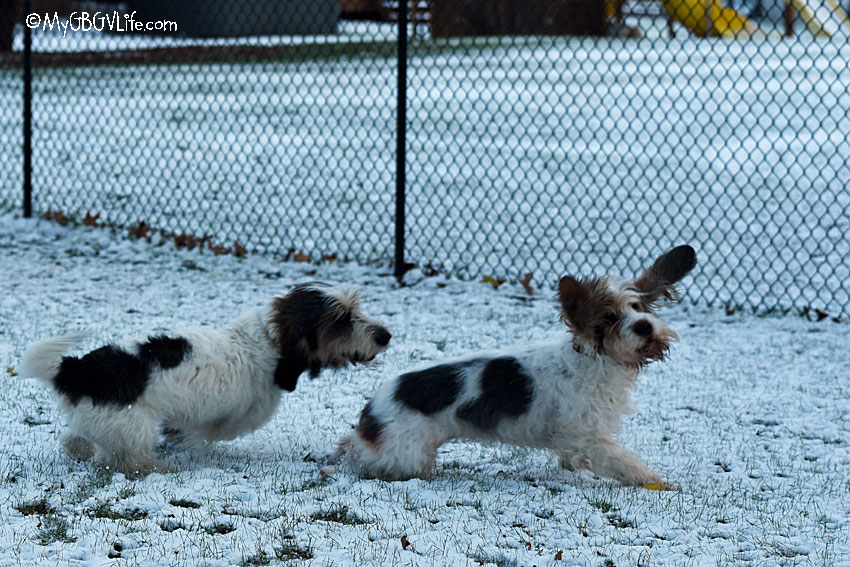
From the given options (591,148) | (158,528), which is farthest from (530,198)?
(158,528)

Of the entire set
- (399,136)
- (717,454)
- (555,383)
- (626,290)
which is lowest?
(717,454)

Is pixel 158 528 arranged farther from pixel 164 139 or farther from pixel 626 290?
pixel 164 139

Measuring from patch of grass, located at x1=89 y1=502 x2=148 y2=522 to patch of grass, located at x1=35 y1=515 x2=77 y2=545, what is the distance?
12 centimetres

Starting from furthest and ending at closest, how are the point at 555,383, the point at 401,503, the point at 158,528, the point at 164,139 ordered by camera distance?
the point at 164,139 < the point at 555,383 < the point at 401,503 < the point at 158,528

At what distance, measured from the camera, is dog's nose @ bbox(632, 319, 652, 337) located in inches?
157

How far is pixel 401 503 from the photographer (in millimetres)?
3930

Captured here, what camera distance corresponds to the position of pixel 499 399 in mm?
4234

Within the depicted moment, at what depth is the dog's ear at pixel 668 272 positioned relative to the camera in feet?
13.9

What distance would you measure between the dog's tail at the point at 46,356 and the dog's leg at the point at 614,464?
6.86 feet

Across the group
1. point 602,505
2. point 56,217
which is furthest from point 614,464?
point 56,217

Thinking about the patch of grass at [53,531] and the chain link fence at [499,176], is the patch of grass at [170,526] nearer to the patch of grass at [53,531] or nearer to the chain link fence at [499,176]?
the patch of grass at [53,531]

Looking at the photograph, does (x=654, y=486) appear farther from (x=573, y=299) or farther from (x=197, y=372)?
(x=197, y=372)

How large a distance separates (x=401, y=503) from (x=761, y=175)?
7763 mm

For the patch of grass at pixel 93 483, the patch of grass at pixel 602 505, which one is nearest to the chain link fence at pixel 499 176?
the patch of grass at pixel 602 505
